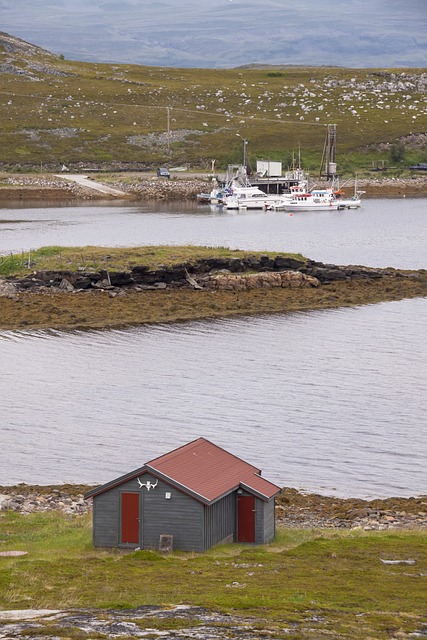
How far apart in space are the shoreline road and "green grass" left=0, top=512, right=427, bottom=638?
10535cm

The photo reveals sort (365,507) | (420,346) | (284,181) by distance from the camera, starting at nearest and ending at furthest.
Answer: (365,507)
(420,346)
(284,181)

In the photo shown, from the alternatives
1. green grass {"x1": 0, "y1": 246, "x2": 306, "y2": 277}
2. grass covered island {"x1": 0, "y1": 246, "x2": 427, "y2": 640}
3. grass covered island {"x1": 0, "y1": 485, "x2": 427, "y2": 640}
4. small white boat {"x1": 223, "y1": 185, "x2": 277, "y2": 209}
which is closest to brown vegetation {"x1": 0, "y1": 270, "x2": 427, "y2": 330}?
green grass {"x1": 0, "y1": 246, "x2": 306, "y2": 277}

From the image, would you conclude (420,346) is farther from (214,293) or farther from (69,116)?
(69,116)

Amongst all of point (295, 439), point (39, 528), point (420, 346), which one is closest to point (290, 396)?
point (295, 439)

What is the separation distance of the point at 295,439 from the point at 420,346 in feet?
51.2

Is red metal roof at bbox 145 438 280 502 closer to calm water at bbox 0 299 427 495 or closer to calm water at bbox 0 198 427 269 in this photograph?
calm water at bbox 0 299 427 495

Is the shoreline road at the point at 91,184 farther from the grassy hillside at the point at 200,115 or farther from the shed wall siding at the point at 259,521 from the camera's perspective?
the shed wall siding at the point at 259,521

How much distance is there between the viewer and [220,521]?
26438mm

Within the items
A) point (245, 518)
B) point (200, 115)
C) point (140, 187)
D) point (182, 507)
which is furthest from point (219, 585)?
point (200, 115)

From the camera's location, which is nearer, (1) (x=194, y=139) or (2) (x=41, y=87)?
(1) (x=194, y=139)

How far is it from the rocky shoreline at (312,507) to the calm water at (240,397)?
132 centimetres

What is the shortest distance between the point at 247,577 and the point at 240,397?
1987 cm

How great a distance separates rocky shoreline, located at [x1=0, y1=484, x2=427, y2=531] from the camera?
2939 cm

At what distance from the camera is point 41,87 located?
173 meters
